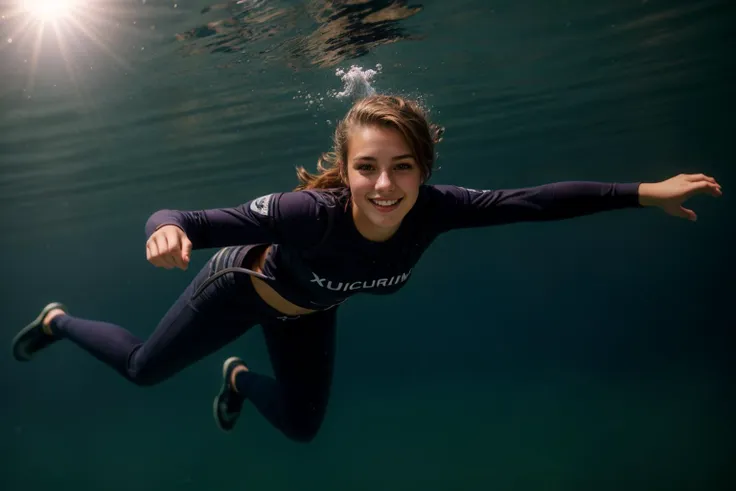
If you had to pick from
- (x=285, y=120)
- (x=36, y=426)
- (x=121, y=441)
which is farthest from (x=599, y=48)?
(x=36, y=426)

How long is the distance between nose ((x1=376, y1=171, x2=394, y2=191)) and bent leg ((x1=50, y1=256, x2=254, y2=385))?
193 centimetres

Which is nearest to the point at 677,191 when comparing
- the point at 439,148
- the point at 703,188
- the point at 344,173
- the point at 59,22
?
the point at 703,188

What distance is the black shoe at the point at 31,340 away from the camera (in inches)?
273

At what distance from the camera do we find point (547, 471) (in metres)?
19.0

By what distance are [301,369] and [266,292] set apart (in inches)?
50.3

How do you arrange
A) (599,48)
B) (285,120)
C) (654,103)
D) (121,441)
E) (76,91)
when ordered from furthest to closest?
(121,441) → (654,103) → (285,120) → (599,48) → (76,91)

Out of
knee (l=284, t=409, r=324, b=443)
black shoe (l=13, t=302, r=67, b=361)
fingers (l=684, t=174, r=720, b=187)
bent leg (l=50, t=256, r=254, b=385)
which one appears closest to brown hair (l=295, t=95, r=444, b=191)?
bent leg (l=50, t=256, r=254, b=385)

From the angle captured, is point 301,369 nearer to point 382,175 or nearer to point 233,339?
point 233,339

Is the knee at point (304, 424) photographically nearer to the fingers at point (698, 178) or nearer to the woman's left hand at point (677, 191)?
the woman's left hand at point (677, 191)

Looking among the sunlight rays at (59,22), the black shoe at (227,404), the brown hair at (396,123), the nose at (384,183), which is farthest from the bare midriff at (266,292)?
the sunlight rays at (59,22)

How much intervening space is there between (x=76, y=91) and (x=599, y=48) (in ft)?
43.4

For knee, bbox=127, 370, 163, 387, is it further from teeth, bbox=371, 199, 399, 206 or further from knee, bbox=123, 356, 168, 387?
teeth, bbox=371, 199, 399, 206

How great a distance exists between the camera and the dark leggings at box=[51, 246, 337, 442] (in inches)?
197

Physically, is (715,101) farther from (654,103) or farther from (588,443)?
(588,443)
